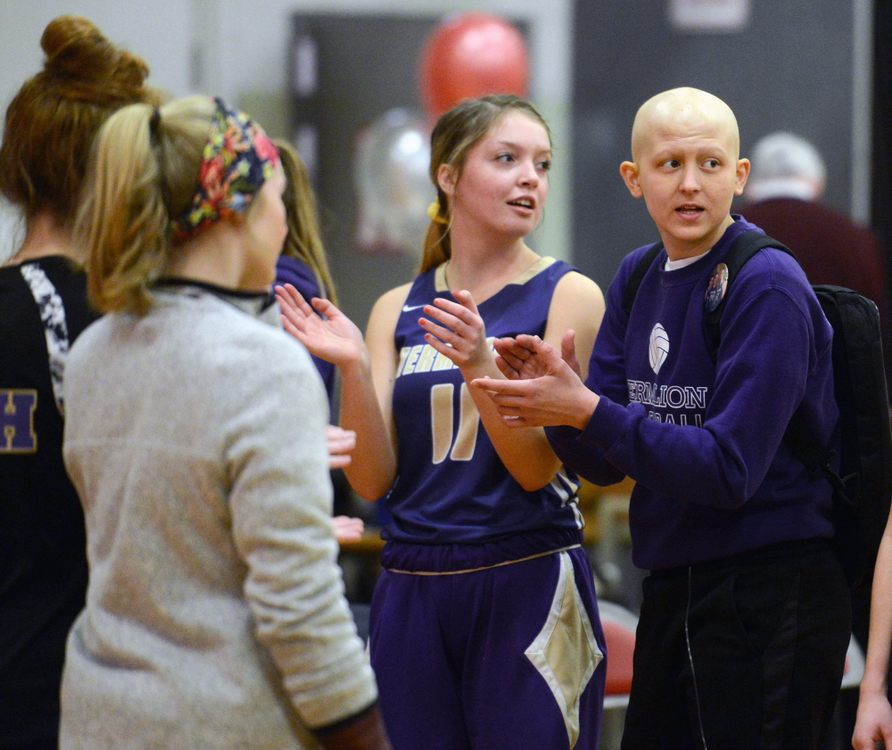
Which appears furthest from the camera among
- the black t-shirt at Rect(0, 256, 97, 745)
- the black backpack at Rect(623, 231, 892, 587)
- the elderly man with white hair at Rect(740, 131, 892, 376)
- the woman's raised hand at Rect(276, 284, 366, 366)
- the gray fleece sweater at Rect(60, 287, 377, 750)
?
the elderly man with white hair at Rect(740, 131, 892, 376)

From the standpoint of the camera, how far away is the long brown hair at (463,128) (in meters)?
2.02

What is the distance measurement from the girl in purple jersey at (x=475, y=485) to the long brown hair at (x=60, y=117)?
505mm

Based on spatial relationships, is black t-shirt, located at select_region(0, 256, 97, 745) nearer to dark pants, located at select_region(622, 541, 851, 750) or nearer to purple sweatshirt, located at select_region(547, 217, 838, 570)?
purple sweatshirt, located at select_region(547, 217, 838, 570)

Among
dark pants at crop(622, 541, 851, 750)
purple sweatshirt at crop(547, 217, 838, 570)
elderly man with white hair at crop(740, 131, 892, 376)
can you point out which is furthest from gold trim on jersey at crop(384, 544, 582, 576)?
elderly man with white hair at crop(740, 131, 892, 376)

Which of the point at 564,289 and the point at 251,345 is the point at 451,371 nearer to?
the point at 564,289

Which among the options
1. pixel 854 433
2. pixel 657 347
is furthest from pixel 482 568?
pixel 854 433

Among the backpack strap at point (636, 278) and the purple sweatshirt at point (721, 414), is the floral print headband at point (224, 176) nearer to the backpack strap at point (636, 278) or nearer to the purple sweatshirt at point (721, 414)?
the purple sweatshirt at point (721, 414)

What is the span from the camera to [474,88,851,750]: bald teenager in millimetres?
1466

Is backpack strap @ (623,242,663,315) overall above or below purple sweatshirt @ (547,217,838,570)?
above

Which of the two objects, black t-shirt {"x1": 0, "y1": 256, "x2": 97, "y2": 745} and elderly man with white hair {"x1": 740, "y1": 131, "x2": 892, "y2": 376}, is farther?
elderly man with white hair {"x1": 740, "y1": 131, "x2": 892, "y2": 376}

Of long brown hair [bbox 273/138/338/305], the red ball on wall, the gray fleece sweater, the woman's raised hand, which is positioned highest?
the red ball on wall

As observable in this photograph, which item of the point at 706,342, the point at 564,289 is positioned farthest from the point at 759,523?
the point at 564,289

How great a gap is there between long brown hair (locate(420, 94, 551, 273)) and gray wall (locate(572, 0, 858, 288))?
3.88 meters

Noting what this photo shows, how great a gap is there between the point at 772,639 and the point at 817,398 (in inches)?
14.0
